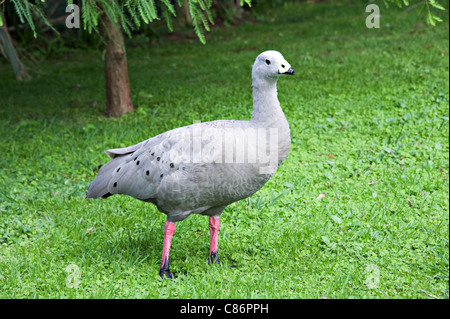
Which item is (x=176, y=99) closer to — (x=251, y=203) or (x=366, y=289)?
(x=251, y=203)

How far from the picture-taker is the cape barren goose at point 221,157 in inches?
163

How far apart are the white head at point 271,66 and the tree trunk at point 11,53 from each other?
5426 millimetres

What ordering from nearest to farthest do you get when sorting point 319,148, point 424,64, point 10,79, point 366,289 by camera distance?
1. point 366,289
2. point 319,148
3. point 424,64
4. point 10,79

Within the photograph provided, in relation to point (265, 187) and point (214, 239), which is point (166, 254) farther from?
point (265, 187)

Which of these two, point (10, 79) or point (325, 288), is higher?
point (10, 79)

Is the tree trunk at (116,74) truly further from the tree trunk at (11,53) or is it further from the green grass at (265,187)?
the tree trunk at (11,53)

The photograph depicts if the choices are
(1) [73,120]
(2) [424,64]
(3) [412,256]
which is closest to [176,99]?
(1) [73,120]

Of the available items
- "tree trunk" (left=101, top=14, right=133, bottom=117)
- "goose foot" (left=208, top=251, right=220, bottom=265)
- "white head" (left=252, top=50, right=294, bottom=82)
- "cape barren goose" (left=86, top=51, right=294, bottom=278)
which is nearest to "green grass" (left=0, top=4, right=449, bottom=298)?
"goose foot" (left=208, top=251, right=220, bottom=265)

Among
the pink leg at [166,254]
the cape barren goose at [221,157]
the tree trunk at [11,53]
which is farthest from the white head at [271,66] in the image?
the tree trunk at [11,53]

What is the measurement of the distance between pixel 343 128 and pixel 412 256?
10.4ft

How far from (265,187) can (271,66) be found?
2444mm

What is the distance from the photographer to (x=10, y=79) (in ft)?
36.8

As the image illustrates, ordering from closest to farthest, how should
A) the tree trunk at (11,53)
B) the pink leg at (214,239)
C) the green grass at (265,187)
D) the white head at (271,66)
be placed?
the white head at (271,66) < the green grass at (265,187) < the pink leg at (214,239) < the tree trunk at (11,53)

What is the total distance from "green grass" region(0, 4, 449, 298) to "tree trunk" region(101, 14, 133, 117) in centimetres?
28
